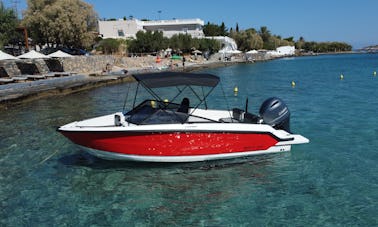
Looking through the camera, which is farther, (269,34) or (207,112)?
(269,34)

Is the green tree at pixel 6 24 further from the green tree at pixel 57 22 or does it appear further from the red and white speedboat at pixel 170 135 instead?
the red and white speedboat at pixel 170 135

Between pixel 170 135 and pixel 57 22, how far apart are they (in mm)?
43180

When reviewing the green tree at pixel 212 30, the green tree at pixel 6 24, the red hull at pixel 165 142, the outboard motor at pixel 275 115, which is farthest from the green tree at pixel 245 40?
the red hull at pixel 165 142

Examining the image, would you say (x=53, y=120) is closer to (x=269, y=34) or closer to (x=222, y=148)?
(x=222, y=148)

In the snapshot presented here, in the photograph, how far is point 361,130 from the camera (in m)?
15.1

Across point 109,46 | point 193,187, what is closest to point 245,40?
point 109,46

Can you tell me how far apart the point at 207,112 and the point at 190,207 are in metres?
4.62

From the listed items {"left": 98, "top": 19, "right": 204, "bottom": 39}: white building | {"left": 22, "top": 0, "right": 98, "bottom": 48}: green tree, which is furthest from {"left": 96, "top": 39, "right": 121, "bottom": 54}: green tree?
{"left": 98, "top": 19, "right": 204, "bottom": 39}: white building

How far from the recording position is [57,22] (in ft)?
153

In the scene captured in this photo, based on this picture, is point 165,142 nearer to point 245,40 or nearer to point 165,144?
point 165,144

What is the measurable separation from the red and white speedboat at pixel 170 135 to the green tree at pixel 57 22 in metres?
41.2

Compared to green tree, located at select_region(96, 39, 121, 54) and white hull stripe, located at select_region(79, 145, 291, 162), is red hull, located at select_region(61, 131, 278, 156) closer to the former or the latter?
white hull stripe, located at select_region(79, 145, 291, 162)

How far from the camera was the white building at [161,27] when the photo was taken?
9981cm

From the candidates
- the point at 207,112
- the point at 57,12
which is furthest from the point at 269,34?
the point at 207,112
